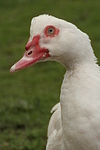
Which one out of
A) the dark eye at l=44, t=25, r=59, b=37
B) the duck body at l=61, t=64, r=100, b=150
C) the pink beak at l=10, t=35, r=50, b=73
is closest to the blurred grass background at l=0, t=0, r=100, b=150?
the duck body at l=61, t=64, r=100, b=150

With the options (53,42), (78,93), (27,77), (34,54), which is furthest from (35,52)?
(27,77)

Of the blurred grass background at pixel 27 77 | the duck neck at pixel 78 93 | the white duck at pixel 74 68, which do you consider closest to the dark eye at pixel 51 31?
the white duck at pixel 74 68

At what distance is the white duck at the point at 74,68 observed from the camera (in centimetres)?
265

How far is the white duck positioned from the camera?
2.65m

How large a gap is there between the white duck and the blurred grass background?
214cm

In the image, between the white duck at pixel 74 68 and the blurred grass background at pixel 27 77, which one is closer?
the white duck at pixel 74 68

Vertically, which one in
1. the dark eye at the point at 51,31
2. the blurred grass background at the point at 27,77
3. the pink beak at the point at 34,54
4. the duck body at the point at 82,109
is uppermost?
the blurred grass background at the point at 27,77

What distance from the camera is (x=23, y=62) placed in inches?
107

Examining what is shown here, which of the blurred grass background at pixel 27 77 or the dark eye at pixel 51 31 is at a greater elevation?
the blurred grass background at pixel 27 77

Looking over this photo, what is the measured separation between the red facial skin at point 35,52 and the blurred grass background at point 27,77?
2.27 metres

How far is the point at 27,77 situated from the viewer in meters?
6.96

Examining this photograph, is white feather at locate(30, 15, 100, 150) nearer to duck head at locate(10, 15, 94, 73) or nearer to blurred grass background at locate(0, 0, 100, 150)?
duck head at locate(10, 15, 94, 73)

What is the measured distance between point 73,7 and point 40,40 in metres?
8.29

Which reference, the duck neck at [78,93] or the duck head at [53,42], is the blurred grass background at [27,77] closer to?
the duck neck at [78,93]
